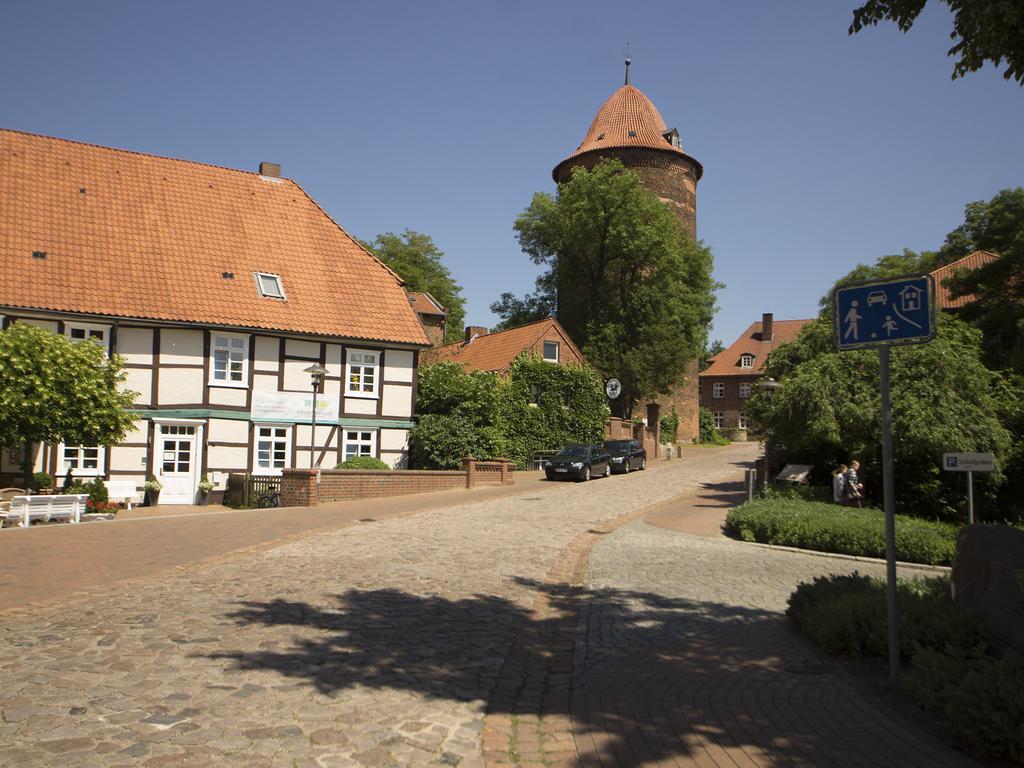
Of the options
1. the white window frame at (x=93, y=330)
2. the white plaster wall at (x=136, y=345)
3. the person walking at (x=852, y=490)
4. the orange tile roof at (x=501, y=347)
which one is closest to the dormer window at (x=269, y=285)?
the white plaster wall at (x=136, y=345)

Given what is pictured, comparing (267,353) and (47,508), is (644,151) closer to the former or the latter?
(267,353)

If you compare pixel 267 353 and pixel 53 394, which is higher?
pixel 267 353

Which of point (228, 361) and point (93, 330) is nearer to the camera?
point (93, 330)

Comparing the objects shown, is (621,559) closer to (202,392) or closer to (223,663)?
(223,663)

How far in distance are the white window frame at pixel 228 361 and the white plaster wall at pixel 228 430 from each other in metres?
1.16

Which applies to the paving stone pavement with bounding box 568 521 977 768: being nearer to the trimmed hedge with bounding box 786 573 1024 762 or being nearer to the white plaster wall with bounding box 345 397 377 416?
the trimmed hedge with bounding box 786 573 1024 762

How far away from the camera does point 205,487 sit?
986 inches

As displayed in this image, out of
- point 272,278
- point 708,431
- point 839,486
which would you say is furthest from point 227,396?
point 708,431

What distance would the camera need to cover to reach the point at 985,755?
15.8 feet

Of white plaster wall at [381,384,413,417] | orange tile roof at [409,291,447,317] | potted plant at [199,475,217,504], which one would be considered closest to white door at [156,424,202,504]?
potted plant at [199,475,217,504]

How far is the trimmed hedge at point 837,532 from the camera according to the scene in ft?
46.7

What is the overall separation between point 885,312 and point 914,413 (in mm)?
16365

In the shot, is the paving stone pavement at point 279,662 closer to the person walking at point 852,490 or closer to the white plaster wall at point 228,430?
the person walking at point 852,490

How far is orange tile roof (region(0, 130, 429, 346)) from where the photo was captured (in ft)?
82.2
